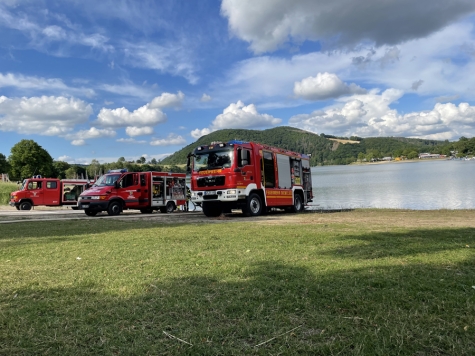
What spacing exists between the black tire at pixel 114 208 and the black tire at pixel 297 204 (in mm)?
9442

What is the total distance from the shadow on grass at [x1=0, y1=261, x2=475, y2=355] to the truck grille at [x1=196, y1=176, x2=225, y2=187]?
36.6ft

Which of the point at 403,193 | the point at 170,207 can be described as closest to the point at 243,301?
the point at 170,207

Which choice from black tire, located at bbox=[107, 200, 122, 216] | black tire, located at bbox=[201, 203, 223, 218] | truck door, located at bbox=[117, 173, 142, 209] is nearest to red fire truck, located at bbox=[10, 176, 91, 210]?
truck door, located at bbox=[117, 173, 142, 209]

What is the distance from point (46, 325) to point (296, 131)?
183832mm

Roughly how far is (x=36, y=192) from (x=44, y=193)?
52 cm

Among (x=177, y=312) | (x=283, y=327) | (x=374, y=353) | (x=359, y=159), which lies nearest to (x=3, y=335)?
(x=177, y=312)

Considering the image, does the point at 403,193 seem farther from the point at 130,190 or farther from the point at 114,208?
the point at 114,208

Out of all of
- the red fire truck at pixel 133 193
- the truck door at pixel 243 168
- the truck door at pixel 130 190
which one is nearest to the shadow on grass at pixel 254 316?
the truck door at pixel 243 168

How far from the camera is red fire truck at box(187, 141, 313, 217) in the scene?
1561 centimetres

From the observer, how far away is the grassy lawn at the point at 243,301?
2.85m

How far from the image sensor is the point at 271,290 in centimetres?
415

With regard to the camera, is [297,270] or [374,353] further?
[297,270]

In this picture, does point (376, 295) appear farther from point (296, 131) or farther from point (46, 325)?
point (296, 131)

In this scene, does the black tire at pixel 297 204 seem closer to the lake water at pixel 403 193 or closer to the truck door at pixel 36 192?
the lake water at pixel 403 193
